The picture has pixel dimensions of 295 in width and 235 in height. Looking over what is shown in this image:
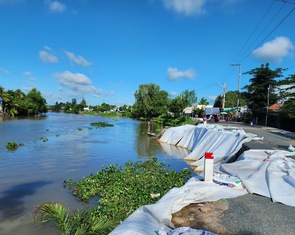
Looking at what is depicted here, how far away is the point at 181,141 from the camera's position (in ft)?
71.5

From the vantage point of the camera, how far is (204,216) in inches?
173

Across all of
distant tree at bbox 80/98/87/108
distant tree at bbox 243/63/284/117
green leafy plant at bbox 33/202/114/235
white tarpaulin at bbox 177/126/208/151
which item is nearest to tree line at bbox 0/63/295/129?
distant tree at bbox 243/63/284/117

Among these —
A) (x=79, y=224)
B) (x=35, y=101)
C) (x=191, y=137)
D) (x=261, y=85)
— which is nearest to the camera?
(x=79, y=224)

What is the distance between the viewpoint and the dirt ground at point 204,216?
3975 millimetres

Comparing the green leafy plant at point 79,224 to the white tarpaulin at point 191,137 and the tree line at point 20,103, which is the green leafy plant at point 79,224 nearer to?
the white tarpaulin at point 191,137

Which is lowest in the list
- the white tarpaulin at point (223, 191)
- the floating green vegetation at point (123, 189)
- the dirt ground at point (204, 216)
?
the floating green vegetation at point (123, 189)

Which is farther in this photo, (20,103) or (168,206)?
(20,103)

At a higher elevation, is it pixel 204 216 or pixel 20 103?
pixel 20 103

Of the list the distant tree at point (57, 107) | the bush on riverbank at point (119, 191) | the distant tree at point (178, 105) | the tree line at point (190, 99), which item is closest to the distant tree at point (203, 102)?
the tree line at point (190, 99)

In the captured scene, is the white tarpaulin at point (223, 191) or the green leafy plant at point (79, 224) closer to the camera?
the white tarpaulin at point (223, 191)

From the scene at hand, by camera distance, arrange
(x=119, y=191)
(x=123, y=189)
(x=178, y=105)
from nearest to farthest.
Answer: (x=119, y=191) < (x=123, y=189) < (x=178, y=105)

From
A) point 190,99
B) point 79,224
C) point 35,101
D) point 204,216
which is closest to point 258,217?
point 204,216

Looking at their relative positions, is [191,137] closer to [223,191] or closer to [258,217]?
[223,191]

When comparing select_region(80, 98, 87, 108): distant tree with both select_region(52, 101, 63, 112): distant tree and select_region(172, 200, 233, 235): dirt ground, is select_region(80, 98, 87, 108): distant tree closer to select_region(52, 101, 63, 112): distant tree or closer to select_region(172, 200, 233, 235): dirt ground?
select_region(52, 101, 63, 112): distant tree
